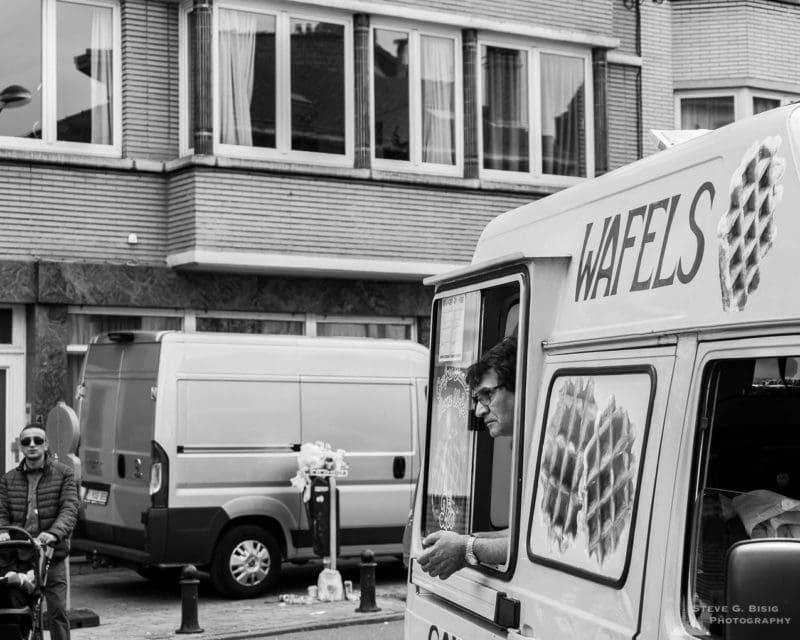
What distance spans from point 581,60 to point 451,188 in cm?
309

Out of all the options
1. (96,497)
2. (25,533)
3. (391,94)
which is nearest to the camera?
(25,533)

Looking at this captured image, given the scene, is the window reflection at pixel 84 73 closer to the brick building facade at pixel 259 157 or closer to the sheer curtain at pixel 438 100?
the brick building facade at pixel 259 157

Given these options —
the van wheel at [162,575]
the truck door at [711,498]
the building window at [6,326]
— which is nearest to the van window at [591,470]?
the truck door at [711,498]

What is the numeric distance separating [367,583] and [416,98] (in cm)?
811

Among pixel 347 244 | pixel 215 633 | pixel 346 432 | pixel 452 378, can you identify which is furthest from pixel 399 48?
pixel 452 378

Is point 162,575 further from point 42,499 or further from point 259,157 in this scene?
point 259,157

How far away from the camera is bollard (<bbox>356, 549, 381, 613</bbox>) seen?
12016 mm

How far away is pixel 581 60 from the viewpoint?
64.3 ft

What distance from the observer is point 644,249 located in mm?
3801

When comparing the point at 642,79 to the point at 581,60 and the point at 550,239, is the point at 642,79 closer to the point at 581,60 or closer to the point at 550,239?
the point at 581,60

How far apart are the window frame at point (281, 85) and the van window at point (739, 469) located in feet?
44.8

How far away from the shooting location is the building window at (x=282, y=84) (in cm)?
1689

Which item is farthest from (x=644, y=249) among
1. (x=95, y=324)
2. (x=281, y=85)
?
(x=281, y=85)

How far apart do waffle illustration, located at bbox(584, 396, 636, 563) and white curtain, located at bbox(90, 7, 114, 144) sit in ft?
45.1
